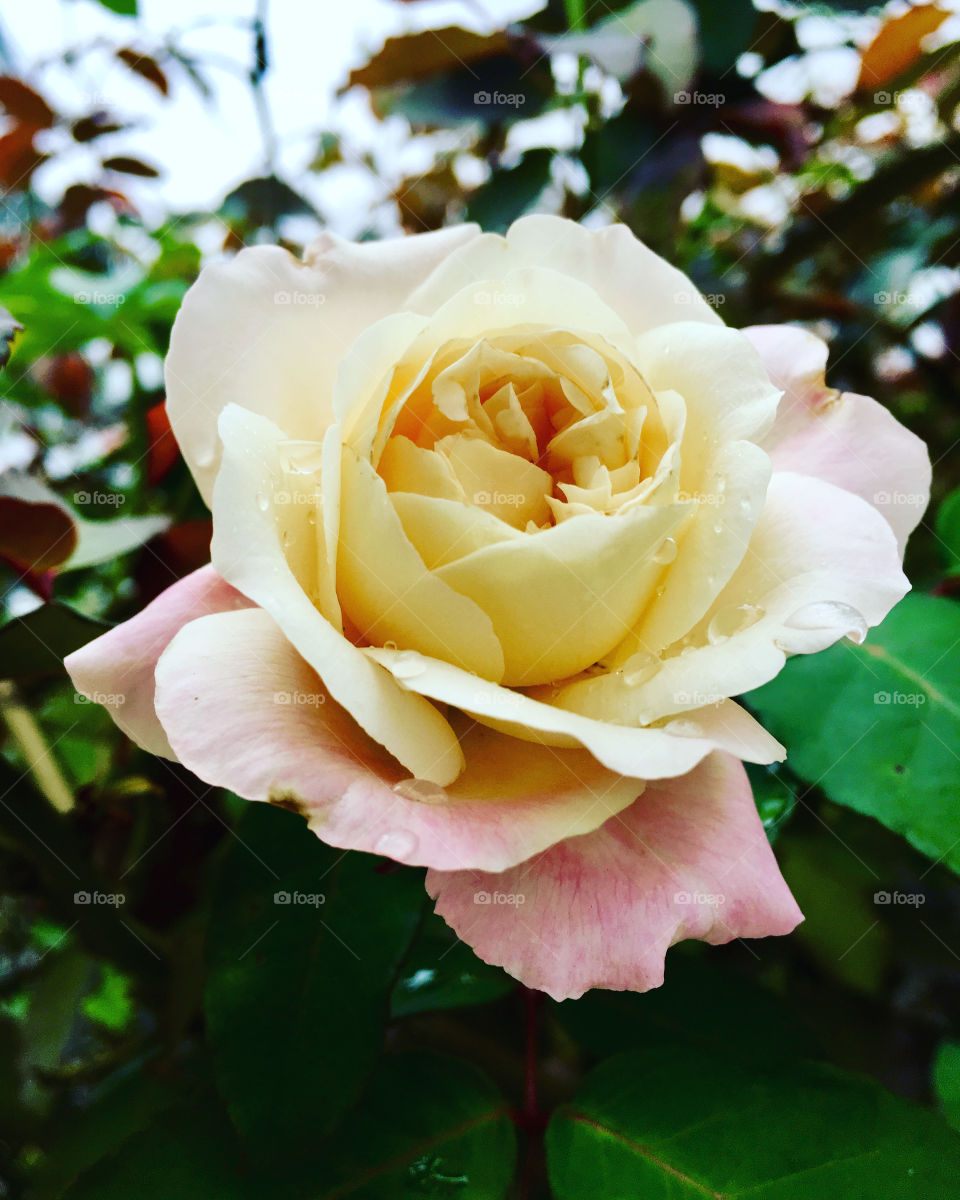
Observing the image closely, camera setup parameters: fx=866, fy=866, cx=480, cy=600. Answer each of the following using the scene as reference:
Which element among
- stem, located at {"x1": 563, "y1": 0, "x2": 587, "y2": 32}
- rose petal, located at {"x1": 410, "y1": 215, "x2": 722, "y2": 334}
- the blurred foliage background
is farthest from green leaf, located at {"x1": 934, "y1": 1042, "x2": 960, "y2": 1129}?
stem, located at {"x1": 563, "y1": 0, "x2": 587, "y2": 32}

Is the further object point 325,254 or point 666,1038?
point 666,1038

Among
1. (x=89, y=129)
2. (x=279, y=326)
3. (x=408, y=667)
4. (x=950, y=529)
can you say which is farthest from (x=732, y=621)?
(x=89, y=129)

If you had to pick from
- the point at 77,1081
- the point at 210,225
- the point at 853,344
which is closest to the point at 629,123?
the point at 853,344

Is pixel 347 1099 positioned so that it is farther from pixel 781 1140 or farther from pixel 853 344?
pixel 853 344

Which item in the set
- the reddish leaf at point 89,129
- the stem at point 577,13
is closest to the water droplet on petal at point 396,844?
the stem at point 577,13

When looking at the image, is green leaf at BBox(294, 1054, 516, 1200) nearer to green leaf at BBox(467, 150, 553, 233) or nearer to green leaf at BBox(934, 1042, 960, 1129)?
green leaf at BBox(934, 1042, 960, 1129)

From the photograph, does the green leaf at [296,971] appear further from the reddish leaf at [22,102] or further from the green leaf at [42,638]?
the reddish leaf at [22,102]
